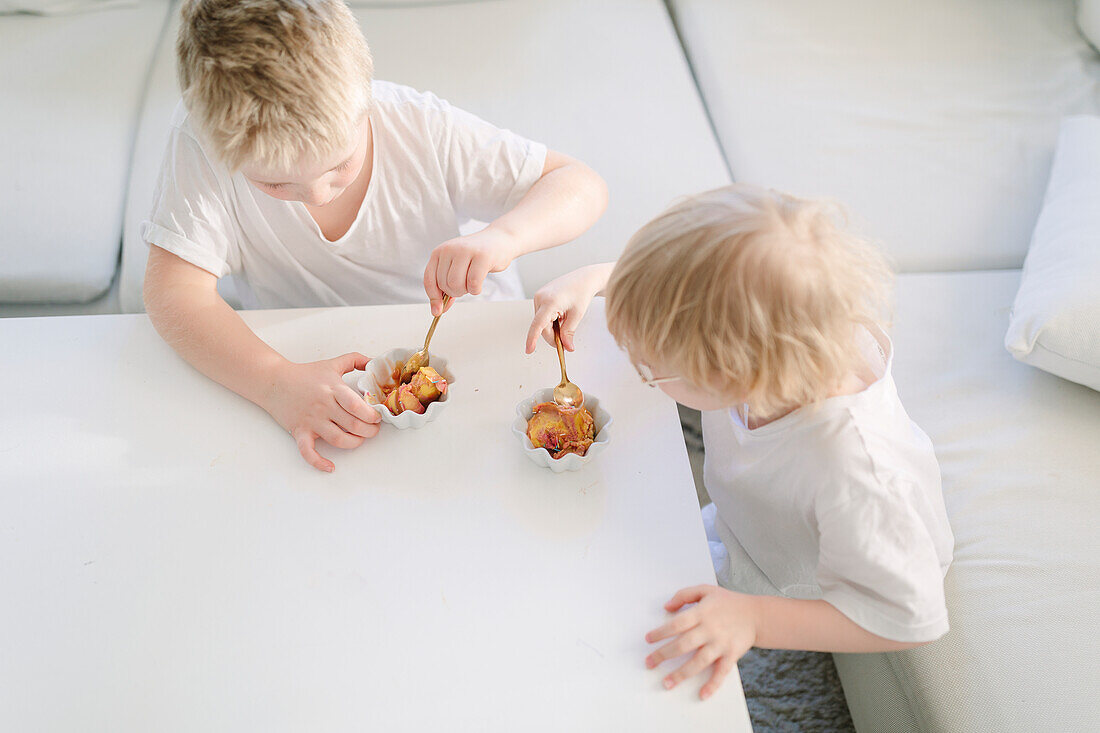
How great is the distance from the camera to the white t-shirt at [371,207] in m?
0.90

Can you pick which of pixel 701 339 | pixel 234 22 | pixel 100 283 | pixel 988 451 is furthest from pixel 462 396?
pixel 100 283

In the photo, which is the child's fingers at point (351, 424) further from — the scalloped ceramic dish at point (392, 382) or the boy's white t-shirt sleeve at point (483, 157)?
the boy's white t-shirt sleeve at point (483, 157)

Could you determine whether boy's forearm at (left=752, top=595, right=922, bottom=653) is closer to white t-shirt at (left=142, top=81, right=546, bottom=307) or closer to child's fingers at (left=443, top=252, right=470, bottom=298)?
child's fingers at (left=443, top=252, right=470, bottom=298)

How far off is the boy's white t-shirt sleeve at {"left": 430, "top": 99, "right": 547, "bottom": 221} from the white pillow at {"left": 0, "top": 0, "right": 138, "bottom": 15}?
115 centimetres

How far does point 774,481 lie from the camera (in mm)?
785

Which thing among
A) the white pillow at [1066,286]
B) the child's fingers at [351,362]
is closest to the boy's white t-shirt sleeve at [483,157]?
the child's fingers at [351,362]

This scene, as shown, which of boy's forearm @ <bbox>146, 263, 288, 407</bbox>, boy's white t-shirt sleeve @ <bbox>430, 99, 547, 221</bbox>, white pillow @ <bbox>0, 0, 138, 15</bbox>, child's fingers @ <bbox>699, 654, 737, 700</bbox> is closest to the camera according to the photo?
child's fingers @ <bbox>699, 654, 737, 700</bbox>

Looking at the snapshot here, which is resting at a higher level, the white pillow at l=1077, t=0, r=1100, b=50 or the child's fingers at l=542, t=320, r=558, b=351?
the child's fingers at l=542, t=320, r=558, b=351

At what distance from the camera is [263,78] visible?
71cm

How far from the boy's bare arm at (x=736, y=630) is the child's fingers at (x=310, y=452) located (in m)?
0.34

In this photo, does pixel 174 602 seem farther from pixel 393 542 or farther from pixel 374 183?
pixel 374 183

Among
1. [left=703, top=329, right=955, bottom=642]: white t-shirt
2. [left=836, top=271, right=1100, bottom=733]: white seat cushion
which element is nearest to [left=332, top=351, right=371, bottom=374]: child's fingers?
[left=703, top=329, right=955, bottom=642]: white t-shirt

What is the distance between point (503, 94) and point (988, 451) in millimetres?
1031

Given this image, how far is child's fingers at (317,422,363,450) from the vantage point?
76 cm
